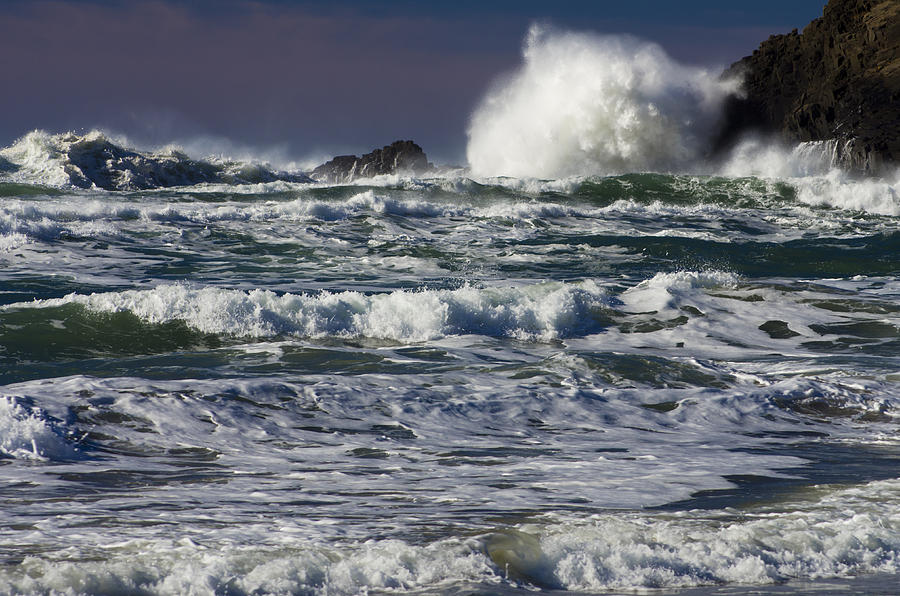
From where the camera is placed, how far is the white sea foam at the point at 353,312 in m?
9.55

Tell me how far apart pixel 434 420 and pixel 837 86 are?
1437 inches

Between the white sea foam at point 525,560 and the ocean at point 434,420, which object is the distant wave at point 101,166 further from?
the white sea foam at point 525,560

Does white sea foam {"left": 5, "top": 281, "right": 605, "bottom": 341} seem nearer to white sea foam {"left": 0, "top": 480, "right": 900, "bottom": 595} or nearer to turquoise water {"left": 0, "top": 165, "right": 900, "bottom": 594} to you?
turquoise water {"left": 0, "top": 165, "right": 900, "bottom": 594}

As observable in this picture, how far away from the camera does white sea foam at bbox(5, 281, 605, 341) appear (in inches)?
376

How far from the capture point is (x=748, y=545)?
11.8ft

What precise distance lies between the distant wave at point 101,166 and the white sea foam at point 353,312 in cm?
2142

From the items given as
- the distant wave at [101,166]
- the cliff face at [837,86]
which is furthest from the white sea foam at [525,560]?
the cliff face at [837,86]

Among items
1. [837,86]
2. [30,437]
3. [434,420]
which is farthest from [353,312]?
[837,86]

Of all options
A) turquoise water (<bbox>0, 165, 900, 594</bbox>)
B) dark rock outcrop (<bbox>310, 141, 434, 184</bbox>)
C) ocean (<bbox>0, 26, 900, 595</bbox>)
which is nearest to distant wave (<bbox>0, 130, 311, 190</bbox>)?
ocean (<bbox>0, 26, 900, 595</bbox>)

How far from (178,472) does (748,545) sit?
2.98 metres

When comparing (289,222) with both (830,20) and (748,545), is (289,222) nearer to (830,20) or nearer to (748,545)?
(748,545)

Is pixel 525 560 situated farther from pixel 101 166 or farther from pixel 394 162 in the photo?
pixel 394 162

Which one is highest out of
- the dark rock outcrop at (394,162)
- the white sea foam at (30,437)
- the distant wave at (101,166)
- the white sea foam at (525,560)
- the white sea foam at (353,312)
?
the dark rock outcrop at (394,162)

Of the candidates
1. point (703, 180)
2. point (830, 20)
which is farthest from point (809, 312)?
point (830, 20)
